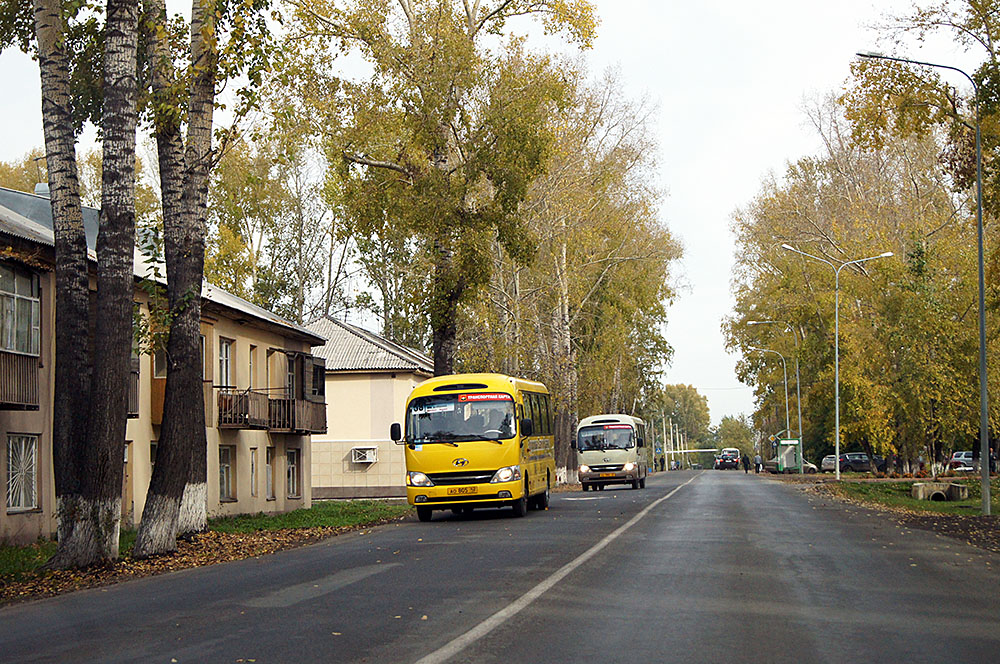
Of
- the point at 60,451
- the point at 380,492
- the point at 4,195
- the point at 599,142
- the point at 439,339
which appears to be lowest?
the point at 380,492

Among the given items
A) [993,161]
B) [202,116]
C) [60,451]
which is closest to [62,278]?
[60,451]

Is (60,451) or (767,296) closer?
(60,451)

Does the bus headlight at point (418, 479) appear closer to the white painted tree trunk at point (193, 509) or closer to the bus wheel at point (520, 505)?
the bus wheel at point (520, 505)

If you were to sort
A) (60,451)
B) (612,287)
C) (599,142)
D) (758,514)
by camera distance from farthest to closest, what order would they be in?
(612,287) < (599,142) < (758,514) < (60,451)

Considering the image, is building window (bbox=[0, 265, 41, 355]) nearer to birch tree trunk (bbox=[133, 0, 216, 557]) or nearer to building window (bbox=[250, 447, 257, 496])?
birch tree trunk (bbox=[133, 0, 216, 557])

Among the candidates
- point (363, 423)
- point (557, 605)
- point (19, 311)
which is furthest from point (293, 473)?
point (557, 605)

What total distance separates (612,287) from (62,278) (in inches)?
1472

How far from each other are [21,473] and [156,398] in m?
6.83

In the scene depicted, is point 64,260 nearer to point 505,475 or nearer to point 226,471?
point 505,475

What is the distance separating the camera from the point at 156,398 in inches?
1241

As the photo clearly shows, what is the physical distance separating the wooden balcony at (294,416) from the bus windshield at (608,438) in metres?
10.7

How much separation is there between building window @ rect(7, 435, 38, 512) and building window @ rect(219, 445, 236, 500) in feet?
35.6

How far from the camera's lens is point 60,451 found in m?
17.6

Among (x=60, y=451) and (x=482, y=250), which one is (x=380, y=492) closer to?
(x=482, y=250)
